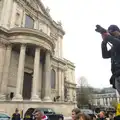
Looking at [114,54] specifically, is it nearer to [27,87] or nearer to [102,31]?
[102,31]

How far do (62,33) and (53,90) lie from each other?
48.2ft

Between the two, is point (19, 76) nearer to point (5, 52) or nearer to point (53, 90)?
point (5, 52)

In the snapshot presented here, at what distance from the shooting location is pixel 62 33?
39.4 m

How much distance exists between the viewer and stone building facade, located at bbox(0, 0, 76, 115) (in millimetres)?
21062

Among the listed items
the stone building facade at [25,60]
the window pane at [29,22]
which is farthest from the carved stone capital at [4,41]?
the window pane at [29,22]

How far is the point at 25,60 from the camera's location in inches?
999

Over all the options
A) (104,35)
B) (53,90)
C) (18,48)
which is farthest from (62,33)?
(104,35)

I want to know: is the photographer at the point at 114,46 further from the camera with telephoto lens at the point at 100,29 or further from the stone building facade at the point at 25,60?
the stone building facade at the point at 25,60

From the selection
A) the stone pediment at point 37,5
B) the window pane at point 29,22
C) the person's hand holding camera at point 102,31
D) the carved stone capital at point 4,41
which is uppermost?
the stone pediment at point 37,5

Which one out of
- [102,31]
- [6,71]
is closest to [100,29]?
[102,31]

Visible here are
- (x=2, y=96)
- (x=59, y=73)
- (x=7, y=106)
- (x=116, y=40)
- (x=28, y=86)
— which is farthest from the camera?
(x=59, y=73)

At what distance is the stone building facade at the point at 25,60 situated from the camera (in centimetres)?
2106

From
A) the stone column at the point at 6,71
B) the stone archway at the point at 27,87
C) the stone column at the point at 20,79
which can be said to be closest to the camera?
the stone column at the point at 20,79

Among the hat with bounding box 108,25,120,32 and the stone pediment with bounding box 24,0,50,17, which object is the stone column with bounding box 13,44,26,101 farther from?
the hat with bounding box 108,25,120,32
